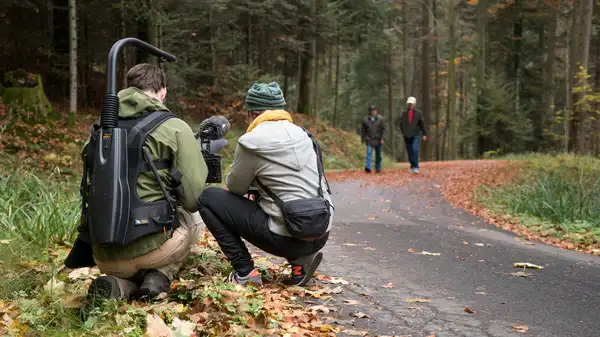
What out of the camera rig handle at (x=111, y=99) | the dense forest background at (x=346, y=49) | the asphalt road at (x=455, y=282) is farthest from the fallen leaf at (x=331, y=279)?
the dense forest background at (x=346, y=49)

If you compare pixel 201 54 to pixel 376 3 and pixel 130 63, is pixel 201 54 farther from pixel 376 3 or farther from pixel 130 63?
pixel 376 3

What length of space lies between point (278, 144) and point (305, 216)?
585 mm

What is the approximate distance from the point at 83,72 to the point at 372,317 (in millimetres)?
20527

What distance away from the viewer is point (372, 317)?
13.4 ft

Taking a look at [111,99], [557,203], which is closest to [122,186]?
[111,99]

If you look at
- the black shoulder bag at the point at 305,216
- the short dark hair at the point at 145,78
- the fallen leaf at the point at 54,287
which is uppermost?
the short dark hair at the point at 145,78

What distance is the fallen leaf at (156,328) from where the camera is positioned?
10.6 ft

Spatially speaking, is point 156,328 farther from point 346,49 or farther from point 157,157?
point 346,49

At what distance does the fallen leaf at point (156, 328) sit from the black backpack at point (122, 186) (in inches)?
23.9

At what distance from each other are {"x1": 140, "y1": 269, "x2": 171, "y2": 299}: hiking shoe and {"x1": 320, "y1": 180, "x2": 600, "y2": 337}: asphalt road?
1.27 meters

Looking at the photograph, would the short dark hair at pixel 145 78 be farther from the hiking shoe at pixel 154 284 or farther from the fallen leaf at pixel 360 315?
the fallen leaf at pixel 360 315

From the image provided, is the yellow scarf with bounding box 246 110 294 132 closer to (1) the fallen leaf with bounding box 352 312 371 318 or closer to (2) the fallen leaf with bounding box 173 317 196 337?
(1) the fallen leaf with bounding box 352 312 371 318

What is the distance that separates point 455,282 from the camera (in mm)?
5250

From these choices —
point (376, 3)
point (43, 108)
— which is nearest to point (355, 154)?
point (376, 3)
